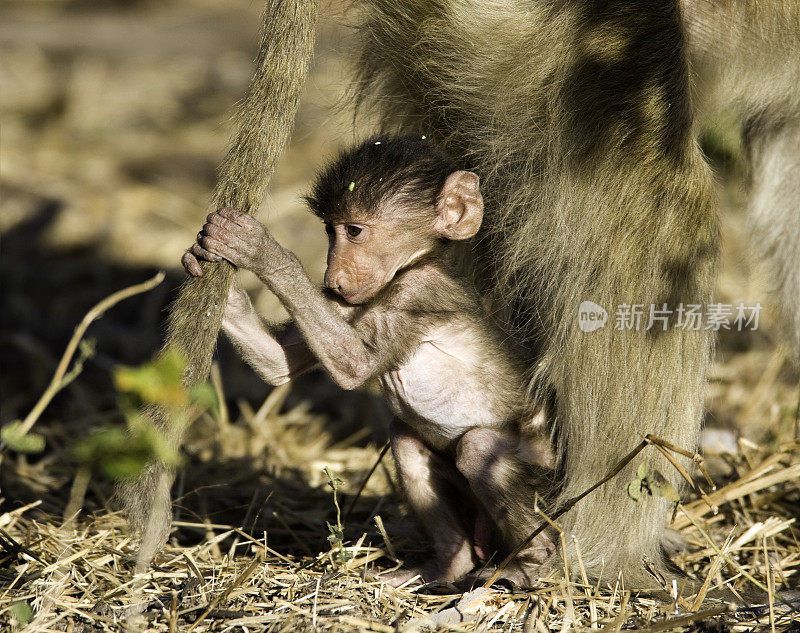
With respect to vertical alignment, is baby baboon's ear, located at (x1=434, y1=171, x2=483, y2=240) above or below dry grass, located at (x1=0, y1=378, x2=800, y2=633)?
above

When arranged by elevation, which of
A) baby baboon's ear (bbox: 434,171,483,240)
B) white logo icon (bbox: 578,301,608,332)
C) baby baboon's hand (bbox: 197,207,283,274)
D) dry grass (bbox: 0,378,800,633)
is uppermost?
baby baboon's ear (bbox: 434,171,483,240)

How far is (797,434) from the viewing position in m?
3.17

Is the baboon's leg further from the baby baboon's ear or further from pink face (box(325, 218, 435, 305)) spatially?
pink face (box(325, 218, 435, 305))

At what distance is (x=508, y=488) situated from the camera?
2.30 meters

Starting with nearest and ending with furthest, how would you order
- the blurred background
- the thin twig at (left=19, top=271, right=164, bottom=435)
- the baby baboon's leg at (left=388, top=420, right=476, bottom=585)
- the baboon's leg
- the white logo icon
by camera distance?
1. the thin twig at (left=19, top=271, right=164, bottom=435)
2. the white logo icon
3. the baby baboon's leg at (left=388, top=420, right=476, bottom=585)
4. the baboon's leg
5. the blurred background

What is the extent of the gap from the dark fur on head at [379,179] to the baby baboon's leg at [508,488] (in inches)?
24.3

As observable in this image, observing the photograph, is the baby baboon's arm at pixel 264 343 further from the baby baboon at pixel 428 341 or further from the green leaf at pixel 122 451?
the green leaf at pixel 122 451

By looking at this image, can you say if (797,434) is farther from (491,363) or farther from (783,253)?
(491,363)

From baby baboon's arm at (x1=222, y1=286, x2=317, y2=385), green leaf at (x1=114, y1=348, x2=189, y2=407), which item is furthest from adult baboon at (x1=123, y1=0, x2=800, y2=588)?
green leaf at (x1=114, y1=348, x2=189, y2=407)

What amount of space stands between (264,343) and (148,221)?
3412mm

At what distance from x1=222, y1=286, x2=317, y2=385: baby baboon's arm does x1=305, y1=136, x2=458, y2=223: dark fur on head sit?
30cm

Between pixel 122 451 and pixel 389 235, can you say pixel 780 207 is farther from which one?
pixel 122 451

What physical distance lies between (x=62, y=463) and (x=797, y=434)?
2.53 m

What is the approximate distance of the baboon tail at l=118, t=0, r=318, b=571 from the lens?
210 centimetres
